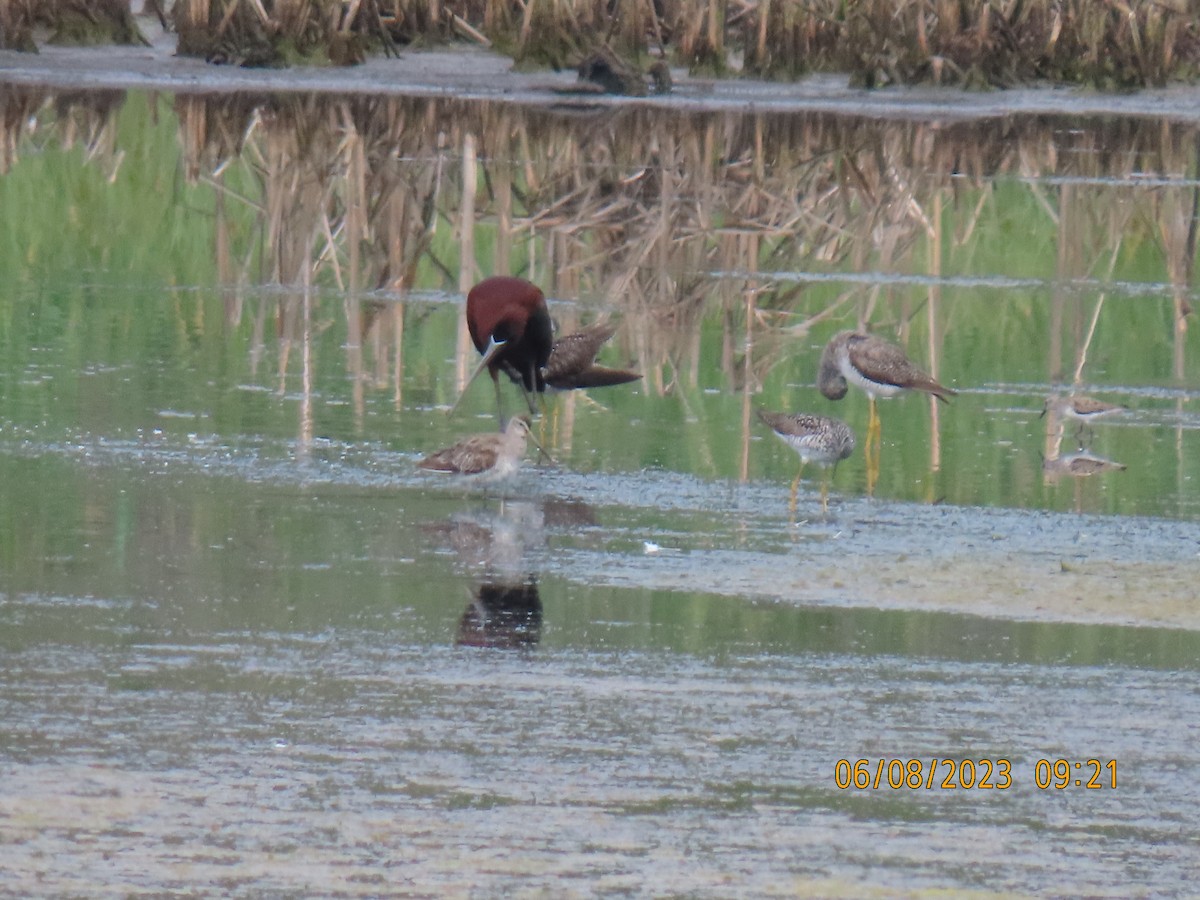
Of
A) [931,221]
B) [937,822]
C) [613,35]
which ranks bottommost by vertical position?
[937,822]

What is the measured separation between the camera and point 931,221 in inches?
643

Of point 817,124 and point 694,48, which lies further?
point 694,48

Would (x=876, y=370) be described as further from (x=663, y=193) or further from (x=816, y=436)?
(x=663, y=193)

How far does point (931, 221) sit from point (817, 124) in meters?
5.99

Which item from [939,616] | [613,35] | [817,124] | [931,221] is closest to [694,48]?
[613,35]

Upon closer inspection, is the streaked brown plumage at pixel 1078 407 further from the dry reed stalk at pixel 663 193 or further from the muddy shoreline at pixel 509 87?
the muddy shoreline at pixel 509 87

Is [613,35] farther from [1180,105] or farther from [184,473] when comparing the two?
[184,473]

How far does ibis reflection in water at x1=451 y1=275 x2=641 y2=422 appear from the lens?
10445 mm

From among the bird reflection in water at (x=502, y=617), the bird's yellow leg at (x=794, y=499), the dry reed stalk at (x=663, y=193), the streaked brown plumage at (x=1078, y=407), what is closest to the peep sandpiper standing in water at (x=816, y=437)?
the bird's yellow leg at (x=794, y=499)

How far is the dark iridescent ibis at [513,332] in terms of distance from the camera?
411 inches
